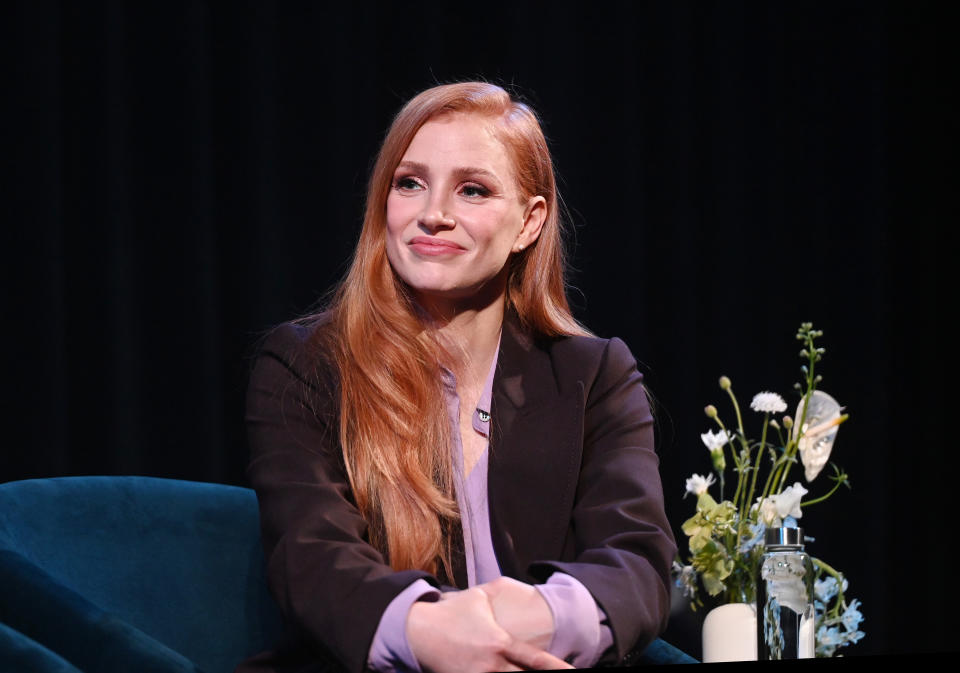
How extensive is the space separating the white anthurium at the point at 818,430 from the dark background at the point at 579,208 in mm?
330

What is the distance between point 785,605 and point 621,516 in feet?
0.96

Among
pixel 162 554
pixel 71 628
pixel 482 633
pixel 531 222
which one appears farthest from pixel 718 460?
pixel 71 628

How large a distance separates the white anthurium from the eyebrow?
653 millimetres

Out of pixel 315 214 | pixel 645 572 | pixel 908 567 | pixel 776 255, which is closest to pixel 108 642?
pixel 645 572

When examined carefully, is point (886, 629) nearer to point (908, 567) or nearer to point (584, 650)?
point (908, 567)

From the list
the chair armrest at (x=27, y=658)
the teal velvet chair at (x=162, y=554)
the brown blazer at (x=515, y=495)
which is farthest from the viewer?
the teal velvet chair at (x=162, y=554)

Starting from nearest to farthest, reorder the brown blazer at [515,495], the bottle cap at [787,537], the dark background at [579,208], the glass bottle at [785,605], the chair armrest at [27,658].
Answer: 1. the chair armrest at [27,658]
2. the brown blazer at [515,495]
3. the bottle cap at [787,537]
4. the glass bottle at [785,605]
5. the dark background at [579,208]

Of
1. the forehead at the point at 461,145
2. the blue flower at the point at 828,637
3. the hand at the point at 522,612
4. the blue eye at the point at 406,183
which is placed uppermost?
the forehead at the point at 461,145

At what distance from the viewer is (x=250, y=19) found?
261 cm

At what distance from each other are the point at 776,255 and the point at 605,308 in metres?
0.53

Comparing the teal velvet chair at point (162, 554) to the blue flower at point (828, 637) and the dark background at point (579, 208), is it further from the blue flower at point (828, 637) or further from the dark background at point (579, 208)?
the dark background at point (579, 208)

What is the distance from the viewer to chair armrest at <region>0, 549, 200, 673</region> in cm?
139

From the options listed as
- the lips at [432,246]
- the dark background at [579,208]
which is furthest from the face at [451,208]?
the dark background at [579,208]

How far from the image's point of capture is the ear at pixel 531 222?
1.82 m
